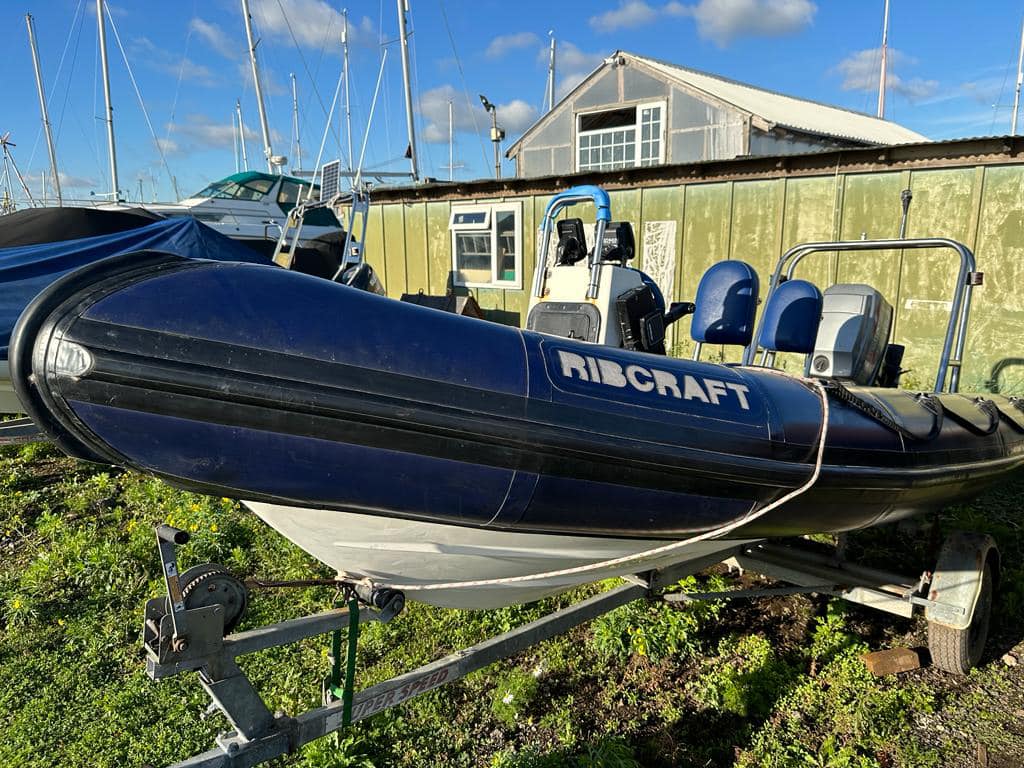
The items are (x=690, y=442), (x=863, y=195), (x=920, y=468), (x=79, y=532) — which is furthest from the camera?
(x=863, y=195)

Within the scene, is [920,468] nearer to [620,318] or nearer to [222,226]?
[620,318]

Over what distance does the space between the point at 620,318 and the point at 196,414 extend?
1.93 metres

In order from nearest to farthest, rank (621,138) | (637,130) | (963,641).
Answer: (963,641)
(637,130)
(621,138)

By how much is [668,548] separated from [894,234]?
5321 millimetres

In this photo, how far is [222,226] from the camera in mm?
12672

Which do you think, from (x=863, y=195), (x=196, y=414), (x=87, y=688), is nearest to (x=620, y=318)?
(x=196, y=414)

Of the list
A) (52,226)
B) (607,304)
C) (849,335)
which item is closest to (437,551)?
(607,304)

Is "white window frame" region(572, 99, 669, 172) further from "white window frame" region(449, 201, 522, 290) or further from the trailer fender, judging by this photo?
the trailer fender

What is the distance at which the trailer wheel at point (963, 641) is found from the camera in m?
2.88

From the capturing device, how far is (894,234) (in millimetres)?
6199

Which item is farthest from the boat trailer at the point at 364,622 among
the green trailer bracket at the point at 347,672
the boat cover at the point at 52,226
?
the boat cover at the point at 52,226

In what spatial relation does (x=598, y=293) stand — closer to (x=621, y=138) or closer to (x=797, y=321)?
(x=797, y=321)

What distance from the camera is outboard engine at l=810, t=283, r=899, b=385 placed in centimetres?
338

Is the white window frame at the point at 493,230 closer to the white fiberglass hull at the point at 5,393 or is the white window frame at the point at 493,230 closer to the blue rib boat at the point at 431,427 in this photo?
the white fiberglass hull at the point at 5,393
